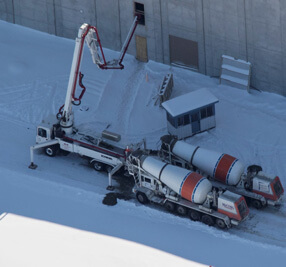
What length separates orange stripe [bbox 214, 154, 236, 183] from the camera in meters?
41.4

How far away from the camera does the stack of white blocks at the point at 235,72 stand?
4991cm

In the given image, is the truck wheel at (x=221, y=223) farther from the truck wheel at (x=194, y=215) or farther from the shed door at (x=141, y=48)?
the shed door at (x=141, y=48)

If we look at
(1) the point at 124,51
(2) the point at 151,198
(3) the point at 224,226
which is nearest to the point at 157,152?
(2) the point at 151,198

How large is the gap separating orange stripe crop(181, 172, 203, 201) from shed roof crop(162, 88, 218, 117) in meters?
6.39

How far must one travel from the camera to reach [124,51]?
5081 cm

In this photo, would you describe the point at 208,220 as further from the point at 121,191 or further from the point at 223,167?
the point at 121,191

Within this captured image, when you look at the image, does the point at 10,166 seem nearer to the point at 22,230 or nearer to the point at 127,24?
the point at 22,230

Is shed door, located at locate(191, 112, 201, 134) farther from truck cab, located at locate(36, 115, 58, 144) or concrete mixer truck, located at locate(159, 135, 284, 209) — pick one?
truck cab, located at locate(36, 115, 58, 144)

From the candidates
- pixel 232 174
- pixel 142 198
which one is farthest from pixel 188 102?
pixel 142 198

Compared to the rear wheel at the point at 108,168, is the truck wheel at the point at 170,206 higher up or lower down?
lower down

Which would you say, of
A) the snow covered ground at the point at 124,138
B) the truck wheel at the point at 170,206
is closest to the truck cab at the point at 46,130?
the snow covered ground at the point at 124,138

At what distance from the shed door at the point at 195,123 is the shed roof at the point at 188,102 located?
567 millimetres

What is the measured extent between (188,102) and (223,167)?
6.43m

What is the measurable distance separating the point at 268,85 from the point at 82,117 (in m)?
10.9
